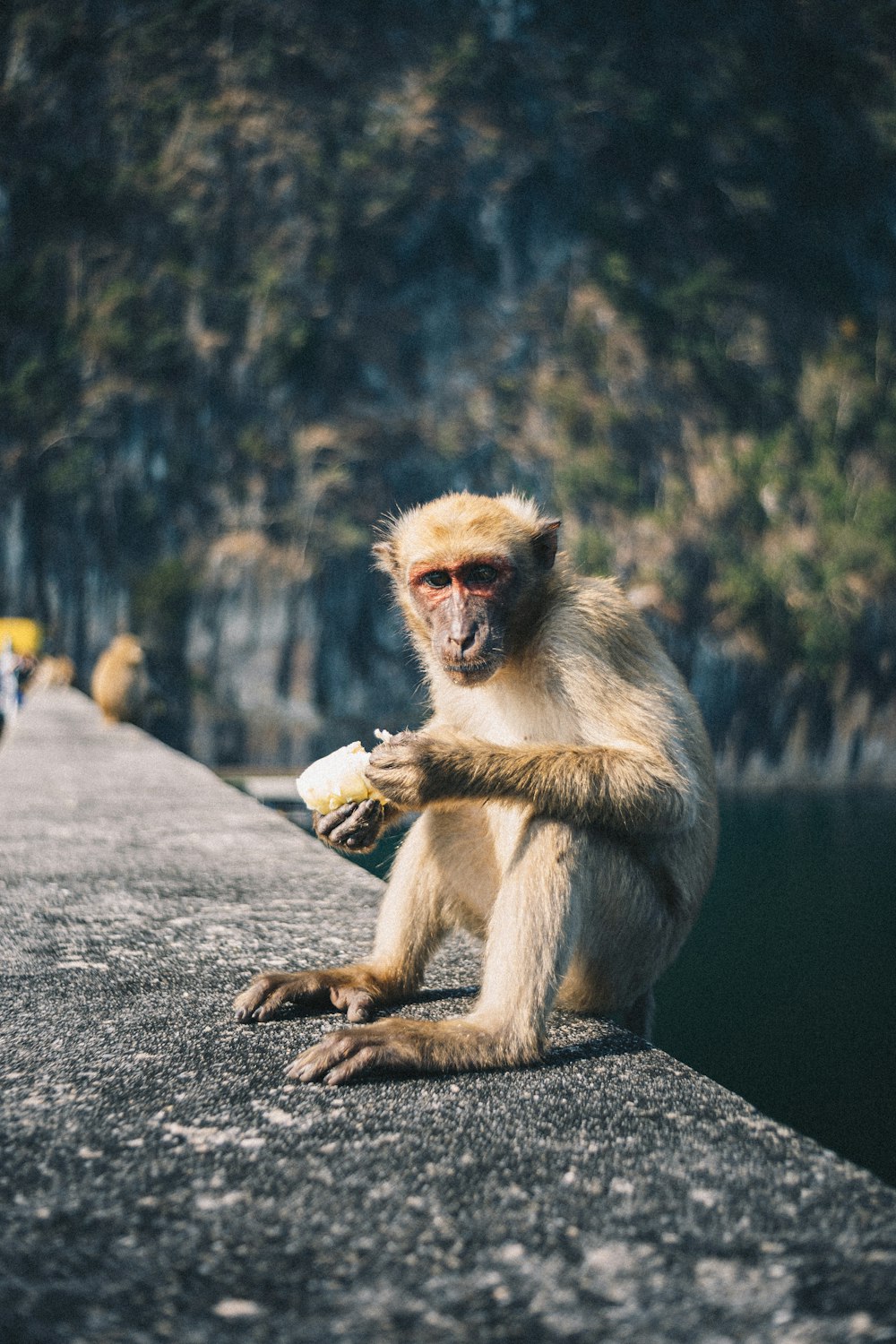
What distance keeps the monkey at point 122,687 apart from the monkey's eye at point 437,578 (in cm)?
911

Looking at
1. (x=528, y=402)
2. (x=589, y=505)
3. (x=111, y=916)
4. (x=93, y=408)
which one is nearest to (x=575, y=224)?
(x=528, y=402)

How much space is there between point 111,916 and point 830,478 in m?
41.6

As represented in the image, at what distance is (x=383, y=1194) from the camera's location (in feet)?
4.48

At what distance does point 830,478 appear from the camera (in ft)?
→ 134

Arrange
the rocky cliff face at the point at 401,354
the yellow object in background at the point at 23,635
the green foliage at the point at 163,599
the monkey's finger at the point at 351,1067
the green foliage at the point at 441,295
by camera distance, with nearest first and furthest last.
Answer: the monkey's finger at the point at 351,1067, the yellow object in background at the point at 23,635, the green foliage at the point at 163,599, the rocky cliff face at the point at 401,354, the green foliage at the point at 441,295

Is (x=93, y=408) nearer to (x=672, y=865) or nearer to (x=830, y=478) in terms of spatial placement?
(x=830, y=478)

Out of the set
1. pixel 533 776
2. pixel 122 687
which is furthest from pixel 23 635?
pixel 533 776

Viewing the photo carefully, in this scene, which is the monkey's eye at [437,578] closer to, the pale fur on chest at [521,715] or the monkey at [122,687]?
the pale fur on chest at [521,715]

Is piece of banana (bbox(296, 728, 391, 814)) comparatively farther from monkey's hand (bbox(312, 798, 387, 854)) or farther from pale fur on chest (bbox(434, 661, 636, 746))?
pale fur on chest (bbox(434, 661, 636, 746))

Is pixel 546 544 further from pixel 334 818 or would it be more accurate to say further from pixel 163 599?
pixel 163 599

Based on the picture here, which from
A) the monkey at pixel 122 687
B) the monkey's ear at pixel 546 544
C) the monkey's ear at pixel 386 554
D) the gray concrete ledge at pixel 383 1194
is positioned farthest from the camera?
the monkey at pixel 122 687

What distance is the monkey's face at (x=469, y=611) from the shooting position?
2270 millimetres

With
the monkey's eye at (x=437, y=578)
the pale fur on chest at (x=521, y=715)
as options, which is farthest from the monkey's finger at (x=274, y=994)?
the monkey's eye at (x=437, y=578)

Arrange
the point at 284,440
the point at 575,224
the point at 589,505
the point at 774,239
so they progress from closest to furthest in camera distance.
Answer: the point at 284,440, the point at 589,505, the point at 575,224, the point at 774,239
